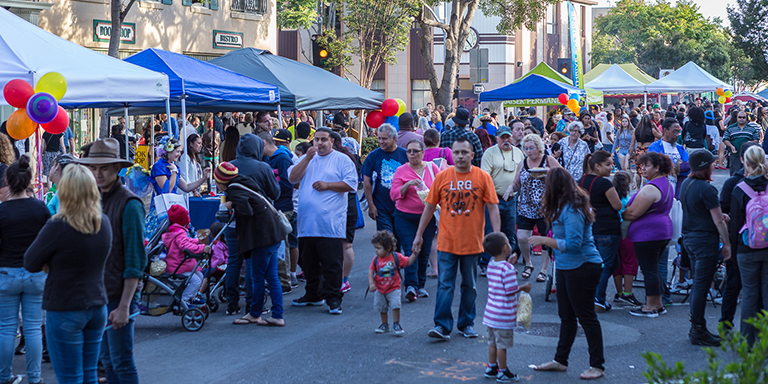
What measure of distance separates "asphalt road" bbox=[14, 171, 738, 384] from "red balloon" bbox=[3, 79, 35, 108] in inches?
99.3

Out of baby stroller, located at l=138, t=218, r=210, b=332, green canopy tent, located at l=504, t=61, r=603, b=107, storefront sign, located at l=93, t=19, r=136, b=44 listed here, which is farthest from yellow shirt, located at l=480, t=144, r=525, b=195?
storefront sign, located at l=93, t=19, r=136, b=44

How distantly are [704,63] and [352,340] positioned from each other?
6182 cm

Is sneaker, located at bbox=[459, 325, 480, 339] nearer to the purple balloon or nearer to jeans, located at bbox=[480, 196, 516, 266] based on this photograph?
jeans, located at bbox=[480, 196, 516, 266]

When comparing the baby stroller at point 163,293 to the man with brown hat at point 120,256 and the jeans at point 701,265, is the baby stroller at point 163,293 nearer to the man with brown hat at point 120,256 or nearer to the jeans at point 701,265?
the man with brown hat at point 120,256

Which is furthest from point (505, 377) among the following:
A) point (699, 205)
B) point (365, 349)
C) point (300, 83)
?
point (300, 83)

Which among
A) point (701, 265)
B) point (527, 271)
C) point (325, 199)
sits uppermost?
point (325, 199)

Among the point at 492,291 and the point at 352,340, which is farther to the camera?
the point at 352,340

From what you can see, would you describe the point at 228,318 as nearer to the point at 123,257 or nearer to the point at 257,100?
the point at 123,257

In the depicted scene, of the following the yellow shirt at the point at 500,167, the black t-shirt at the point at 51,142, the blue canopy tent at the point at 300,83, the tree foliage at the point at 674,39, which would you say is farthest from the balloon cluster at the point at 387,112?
the tree foliage at the point at 674,39

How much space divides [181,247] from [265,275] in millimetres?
849

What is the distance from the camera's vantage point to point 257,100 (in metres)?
12.6

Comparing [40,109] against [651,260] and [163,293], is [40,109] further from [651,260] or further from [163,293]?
[651,260]

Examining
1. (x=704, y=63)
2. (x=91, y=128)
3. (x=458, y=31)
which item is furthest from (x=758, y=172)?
(x=704, y=63)

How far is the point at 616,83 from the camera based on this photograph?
31.3 meters
